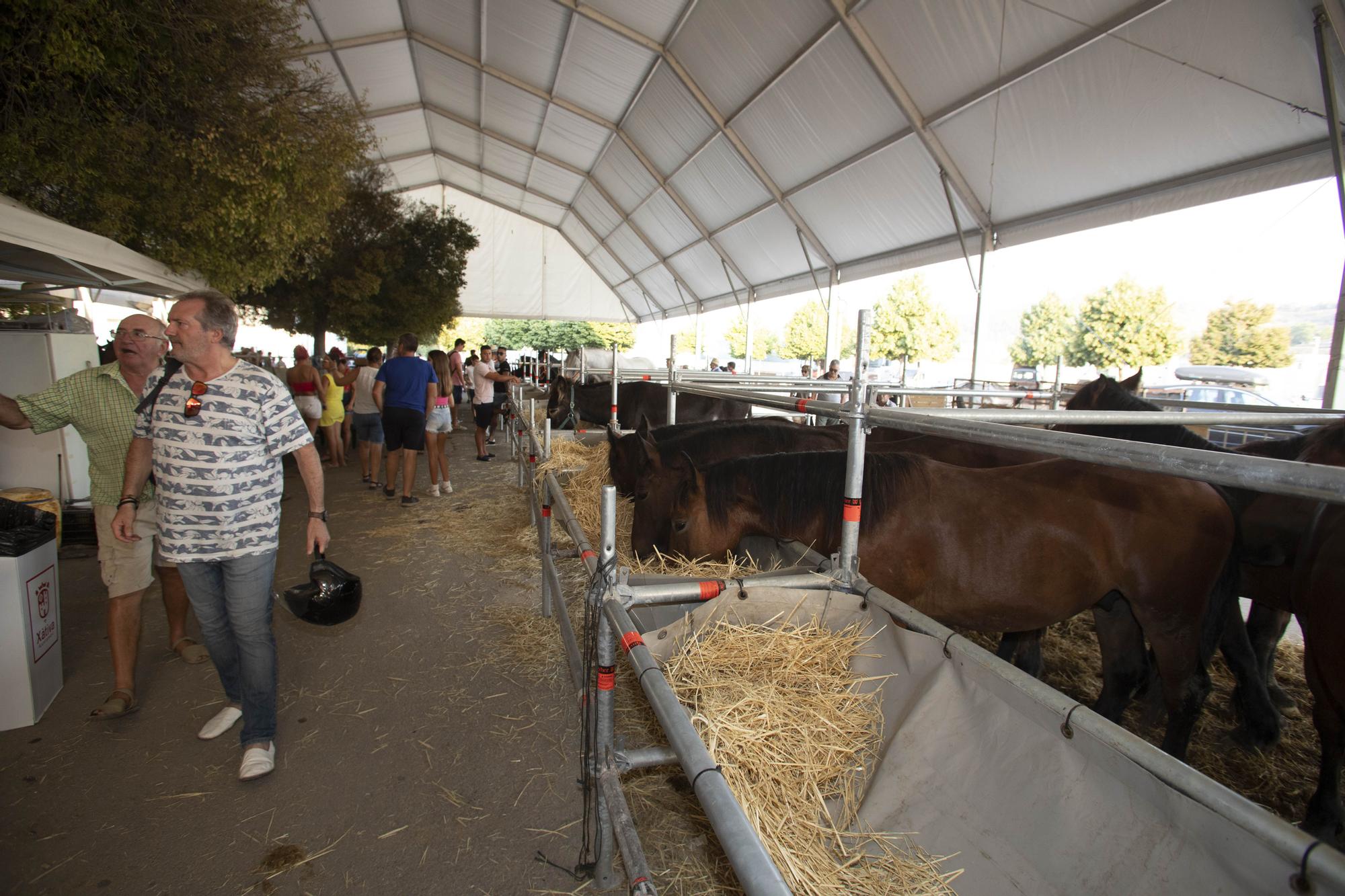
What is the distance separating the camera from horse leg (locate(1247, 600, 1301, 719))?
372 centimetres

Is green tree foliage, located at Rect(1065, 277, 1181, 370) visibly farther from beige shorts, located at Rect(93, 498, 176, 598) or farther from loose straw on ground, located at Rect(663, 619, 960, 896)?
beige shorts, located at Rect(93, 498, 176, 598)

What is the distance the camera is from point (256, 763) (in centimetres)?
279

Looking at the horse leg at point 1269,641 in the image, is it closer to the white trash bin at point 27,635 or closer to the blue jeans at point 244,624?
the blue jeans at point 244,624

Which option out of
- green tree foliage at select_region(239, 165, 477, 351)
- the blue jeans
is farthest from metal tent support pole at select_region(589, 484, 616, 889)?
green tree foliage at select_region(239, 165, 477, 351)

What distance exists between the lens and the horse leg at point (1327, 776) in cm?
237

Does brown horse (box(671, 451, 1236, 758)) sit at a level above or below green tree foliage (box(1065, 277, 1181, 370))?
below

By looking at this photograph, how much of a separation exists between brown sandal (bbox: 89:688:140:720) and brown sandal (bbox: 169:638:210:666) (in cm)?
50

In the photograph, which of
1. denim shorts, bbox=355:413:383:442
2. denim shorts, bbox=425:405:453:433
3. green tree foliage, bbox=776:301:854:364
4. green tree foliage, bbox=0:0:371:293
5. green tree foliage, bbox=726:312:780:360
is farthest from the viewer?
green tree foliage, bbox=726:312:780:360

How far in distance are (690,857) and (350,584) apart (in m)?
2.09

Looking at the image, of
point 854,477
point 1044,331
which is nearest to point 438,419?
point 854,477

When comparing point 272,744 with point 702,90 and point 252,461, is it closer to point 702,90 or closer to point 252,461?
point 252,461

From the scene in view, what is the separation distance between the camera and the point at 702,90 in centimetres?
1451

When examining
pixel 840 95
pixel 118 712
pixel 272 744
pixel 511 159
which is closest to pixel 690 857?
pixel 272 744

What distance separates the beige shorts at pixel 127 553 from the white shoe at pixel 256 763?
1.10 metres
